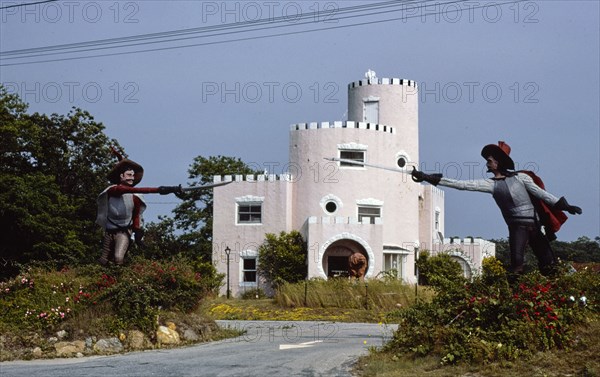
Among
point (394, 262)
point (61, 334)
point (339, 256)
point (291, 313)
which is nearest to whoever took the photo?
point (61, 334)

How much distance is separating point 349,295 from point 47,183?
15581mm

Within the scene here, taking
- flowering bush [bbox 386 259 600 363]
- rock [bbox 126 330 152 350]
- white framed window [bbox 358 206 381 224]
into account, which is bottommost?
rock [bbox 126 330 152 350]

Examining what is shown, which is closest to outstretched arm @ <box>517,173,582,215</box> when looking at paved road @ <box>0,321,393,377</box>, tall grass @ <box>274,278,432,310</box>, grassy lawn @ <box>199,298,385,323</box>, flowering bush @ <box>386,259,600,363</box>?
flowering bush @ <box>386,259,600,363</box>

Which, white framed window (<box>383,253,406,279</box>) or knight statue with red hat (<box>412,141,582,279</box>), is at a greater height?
knight statue with red hat (<box>412,141,582,279</box>)

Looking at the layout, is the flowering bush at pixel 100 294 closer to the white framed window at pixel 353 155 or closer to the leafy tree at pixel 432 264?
the white framed window at pixel 353 155

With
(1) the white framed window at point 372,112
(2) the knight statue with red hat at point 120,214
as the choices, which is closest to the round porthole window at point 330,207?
(1) the white framed window at point 372,112

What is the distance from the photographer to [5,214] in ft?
123

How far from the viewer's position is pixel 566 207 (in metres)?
14.5

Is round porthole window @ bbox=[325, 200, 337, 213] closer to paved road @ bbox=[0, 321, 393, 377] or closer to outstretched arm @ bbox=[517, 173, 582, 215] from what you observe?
paved road @ bbox=[0, 321, 393, 377]

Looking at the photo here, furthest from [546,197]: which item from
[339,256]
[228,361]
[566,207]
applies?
[339,256]

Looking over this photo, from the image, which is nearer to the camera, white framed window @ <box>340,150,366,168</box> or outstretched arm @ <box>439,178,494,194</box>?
outstretched arm @ <box>439,178,494,194</box>

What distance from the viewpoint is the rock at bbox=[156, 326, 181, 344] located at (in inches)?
682

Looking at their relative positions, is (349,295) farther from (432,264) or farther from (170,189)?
(170,189)

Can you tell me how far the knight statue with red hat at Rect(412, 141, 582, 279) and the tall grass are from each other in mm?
14893
